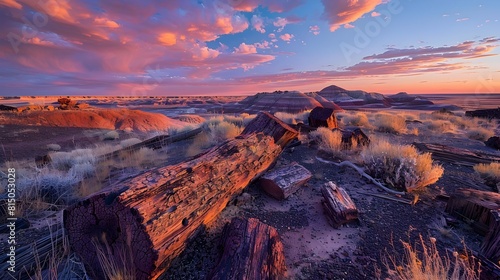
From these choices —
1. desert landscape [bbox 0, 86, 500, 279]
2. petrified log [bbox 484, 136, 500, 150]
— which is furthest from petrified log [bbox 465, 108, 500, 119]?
desert landscape [bbox 0, 86, 500, 279]

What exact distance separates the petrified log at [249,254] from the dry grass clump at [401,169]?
10.8 feet

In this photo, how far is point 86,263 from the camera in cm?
237

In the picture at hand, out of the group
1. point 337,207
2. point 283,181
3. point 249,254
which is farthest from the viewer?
point 283,181

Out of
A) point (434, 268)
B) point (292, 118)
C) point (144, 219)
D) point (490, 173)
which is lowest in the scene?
point (292, 118)

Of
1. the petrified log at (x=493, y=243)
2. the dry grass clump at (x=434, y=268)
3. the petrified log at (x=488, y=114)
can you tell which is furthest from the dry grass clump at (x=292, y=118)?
the petrified log at (x=488, y=114)

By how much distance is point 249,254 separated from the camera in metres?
2.51

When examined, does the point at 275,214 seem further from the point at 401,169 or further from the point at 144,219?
the point at 401,169

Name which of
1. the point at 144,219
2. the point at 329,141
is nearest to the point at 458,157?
the point at 329,141

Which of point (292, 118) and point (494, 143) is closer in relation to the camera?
point (494, 143)

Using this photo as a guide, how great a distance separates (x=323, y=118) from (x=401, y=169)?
5.25m

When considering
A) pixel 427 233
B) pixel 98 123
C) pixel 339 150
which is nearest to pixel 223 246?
pixel 427 233

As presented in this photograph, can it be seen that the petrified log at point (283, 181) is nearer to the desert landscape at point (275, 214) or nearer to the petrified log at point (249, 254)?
the desert landscape at point (275, 214)

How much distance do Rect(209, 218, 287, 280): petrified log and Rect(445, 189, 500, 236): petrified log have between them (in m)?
2.97

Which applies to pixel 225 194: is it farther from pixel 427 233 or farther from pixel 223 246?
pixel 427 233
